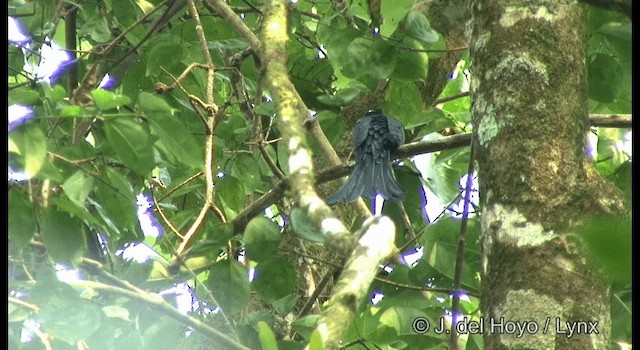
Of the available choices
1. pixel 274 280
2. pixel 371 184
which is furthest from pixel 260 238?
pixel 371 184

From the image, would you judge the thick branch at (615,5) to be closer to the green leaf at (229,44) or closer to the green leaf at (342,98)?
the green leaf at (342,98)

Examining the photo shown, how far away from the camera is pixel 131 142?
1.64 m

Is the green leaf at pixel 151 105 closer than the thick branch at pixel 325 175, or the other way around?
the green leaf at pixel 151 105

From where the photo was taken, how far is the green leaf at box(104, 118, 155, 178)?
5.31 ft

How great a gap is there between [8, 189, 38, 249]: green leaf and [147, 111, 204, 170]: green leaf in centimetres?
30

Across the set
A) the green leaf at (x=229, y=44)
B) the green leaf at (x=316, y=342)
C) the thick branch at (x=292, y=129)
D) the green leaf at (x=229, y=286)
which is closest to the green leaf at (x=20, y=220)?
the thick branch at (x=292, y=129)

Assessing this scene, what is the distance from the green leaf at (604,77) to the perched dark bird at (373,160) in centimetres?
76

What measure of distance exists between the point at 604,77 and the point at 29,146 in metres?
1.33

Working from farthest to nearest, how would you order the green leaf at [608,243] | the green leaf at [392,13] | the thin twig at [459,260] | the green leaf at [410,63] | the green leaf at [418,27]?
the green leaf at [392,13], the green leaf at [410,63], the green leaf at [418,27], the thin twig at [459,260], the green leaf at [608,243]

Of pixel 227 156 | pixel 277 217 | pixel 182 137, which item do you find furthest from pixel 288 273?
pixel 277 217

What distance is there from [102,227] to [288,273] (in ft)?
2.20

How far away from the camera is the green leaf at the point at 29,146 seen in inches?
55.7

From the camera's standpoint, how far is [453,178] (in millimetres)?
2754

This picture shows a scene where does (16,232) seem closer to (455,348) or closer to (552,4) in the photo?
(455,348)
